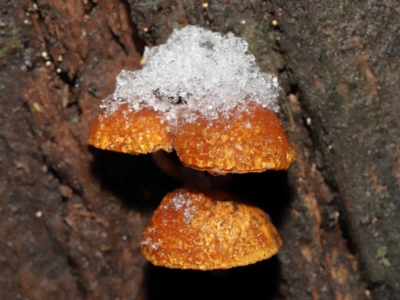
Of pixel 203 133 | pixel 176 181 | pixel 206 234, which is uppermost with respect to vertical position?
pixel 203 133

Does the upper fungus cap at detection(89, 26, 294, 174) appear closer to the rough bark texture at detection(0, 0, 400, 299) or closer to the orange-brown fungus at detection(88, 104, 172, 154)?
the orange-brown fungus at detection(88, 104, 172, 154)

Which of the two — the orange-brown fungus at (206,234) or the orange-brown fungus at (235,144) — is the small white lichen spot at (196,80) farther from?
the orange-brown fungus at (206,234)

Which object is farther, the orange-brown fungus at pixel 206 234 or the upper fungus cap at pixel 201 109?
the orange-brown fungus at pixel 206 234

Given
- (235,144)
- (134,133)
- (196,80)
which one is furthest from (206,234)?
(196,80)

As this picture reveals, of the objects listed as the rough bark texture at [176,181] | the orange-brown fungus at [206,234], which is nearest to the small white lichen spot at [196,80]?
the rough bark texture at [176,181]

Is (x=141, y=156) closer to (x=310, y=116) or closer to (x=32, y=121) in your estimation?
(x=32, y=121)

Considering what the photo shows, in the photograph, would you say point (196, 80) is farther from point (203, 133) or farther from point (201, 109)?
point (203, 133)
